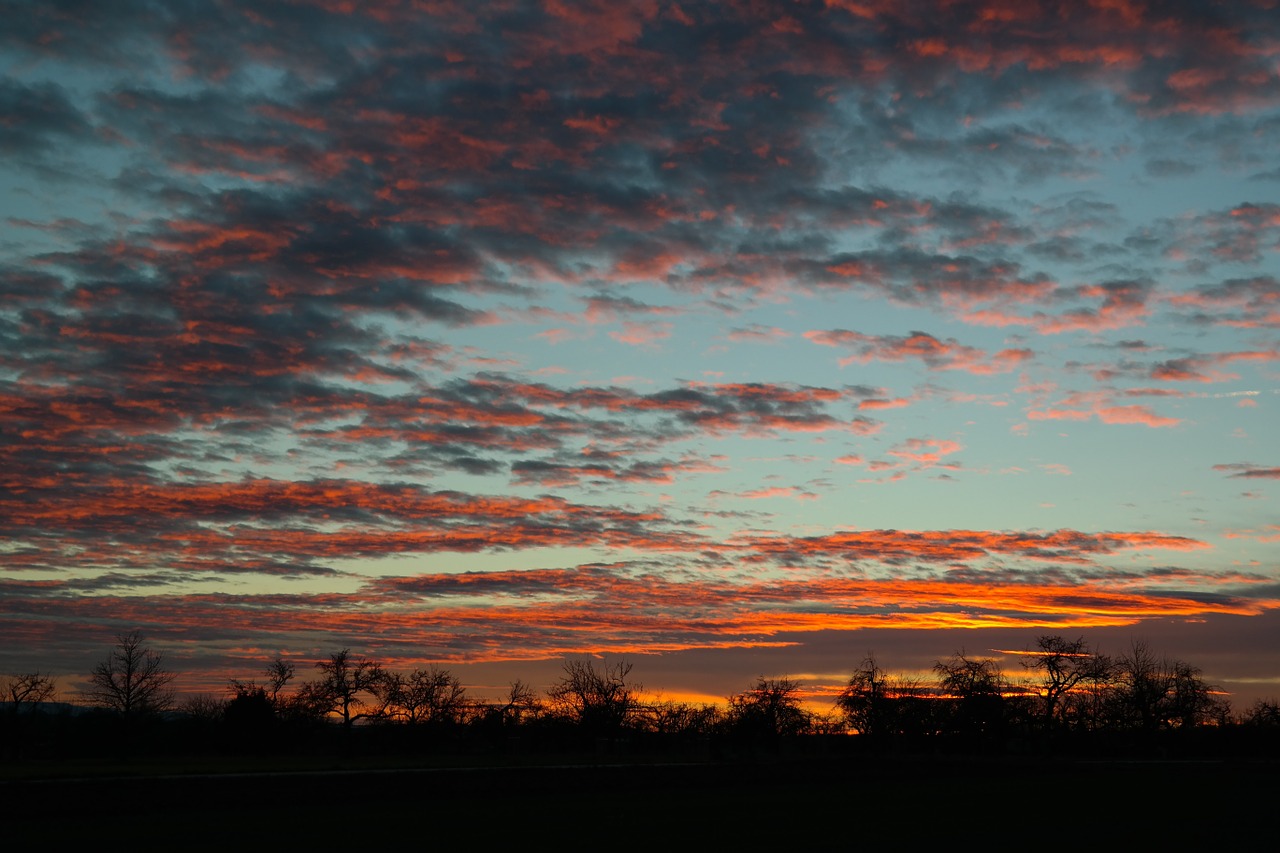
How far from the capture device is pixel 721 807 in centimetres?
5034

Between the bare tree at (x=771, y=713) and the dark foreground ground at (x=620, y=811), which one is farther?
the bare tree at (x=771, y=713)

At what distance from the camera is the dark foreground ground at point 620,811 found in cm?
3550

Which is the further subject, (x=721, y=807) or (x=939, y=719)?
(x=939, y=719)

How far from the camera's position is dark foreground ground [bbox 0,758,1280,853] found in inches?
1398

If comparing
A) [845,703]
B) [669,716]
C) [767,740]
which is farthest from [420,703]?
[845,703]

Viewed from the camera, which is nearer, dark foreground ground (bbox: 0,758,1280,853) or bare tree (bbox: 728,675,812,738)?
dark foreground ground (bbox: 0,758,1280,853)

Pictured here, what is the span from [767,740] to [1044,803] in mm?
74616

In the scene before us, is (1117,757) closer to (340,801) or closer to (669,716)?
(669,716)

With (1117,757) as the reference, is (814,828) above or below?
above

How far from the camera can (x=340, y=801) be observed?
5053 cm

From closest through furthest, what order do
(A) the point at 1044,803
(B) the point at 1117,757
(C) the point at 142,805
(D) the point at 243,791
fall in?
(C) the point at 142,805 < (D) the point at 243,791 < (A) the point at 1044,803 < (B) the point at 1117,757

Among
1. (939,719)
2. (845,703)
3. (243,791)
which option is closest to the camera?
(243,791)

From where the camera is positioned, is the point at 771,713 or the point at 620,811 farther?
the point at 771,713

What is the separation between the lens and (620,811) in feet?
155
